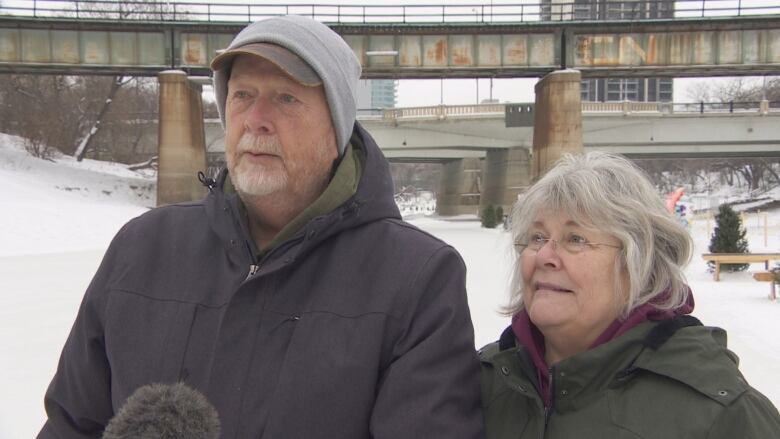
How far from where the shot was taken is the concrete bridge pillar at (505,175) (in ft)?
149

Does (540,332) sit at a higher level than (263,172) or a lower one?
lower

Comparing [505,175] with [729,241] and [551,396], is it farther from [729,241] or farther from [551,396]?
[551,396]

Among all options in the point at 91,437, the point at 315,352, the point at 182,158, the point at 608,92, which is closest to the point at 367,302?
the point at 315,352

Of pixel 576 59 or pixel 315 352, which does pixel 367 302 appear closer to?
pixel 315 352

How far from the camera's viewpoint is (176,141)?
28125 mm

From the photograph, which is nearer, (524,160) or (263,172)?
(263,172)

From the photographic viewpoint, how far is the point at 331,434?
6.72 ft

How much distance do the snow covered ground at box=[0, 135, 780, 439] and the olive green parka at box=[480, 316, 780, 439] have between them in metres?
0.66

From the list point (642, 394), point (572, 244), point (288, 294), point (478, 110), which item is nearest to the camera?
point (642, 394)

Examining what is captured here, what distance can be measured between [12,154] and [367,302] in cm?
3860

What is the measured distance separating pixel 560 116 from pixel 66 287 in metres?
21.5

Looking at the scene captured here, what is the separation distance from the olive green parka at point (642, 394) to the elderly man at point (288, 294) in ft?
0.56

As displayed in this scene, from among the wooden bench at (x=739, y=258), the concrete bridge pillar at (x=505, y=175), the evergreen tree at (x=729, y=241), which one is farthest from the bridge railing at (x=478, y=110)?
the wooden bench at (x=739, y=258)

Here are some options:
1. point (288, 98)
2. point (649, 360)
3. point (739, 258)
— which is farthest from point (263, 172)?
point (739, 258)
